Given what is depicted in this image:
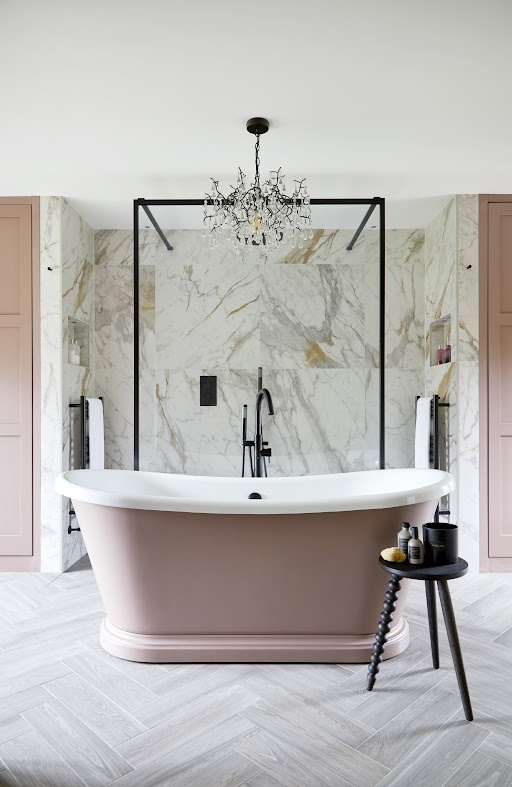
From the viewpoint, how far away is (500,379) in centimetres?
338

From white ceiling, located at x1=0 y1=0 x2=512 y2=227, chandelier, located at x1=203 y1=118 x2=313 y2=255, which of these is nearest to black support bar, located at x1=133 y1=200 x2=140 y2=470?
white ceiling, located at x1=0 y1=0 x2=512 y2=227

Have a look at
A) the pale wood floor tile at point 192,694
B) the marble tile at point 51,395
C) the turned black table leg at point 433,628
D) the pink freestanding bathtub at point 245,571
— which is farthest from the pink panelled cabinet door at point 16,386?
the turned black table leg at point 433,628

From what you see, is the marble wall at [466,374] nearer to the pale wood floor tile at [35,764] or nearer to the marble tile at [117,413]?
the marble tile at [117,413]

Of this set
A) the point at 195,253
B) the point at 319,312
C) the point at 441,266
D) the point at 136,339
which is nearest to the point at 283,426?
the point at 319,312

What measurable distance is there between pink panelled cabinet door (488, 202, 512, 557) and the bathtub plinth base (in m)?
1.53

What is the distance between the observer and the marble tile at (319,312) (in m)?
3.13

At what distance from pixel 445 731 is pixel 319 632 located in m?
0.59

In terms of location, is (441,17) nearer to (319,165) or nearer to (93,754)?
(319,165)

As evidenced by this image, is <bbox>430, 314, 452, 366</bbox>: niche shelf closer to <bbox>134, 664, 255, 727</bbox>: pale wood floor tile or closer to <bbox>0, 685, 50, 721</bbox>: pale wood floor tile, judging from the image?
<bbox>134, 664, 255, 727</bbox>: pale wood floor tile

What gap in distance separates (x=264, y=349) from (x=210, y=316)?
0.38 meters

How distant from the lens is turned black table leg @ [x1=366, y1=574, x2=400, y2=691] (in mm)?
1921

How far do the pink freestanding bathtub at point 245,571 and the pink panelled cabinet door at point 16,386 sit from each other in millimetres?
1278

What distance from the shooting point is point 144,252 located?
125 inches

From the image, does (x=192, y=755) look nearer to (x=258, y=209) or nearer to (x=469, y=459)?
(x=258, y=209)
